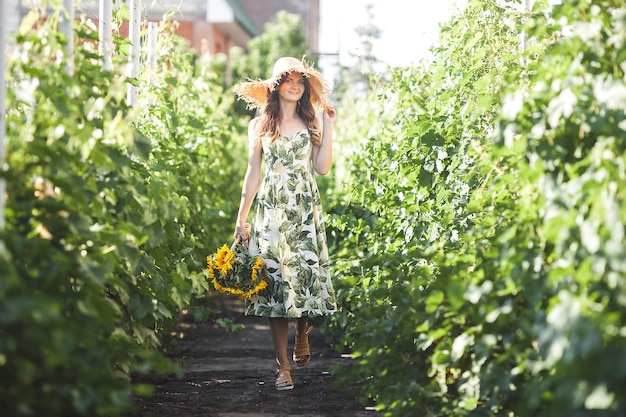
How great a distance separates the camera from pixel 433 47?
6805 mm

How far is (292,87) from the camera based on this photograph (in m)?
6.00

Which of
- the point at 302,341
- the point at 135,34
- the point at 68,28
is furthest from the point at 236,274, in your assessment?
the point at 68,28

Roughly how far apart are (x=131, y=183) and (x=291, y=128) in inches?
80.8

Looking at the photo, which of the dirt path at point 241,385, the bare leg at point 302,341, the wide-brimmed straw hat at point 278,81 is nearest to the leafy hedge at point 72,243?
the dirt path at point 241,385

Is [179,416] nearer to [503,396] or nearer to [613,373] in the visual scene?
[503,396]

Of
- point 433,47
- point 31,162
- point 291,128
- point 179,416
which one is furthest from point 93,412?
point 433,47

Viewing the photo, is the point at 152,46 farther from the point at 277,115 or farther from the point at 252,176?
the point at 252,176

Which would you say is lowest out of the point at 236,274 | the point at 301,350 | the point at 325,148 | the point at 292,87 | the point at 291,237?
the point at 301,350

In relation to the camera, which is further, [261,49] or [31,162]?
[261,49]

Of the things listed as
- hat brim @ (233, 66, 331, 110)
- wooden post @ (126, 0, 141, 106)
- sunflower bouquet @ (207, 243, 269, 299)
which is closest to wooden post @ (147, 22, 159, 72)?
wooden post @ (126, 0, 141, 106)

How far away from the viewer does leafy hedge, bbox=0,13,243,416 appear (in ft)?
9.68

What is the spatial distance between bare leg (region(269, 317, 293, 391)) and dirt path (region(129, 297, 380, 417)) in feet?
0.21

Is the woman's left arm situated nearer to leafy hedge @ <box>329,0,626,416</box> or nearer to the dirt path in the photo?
leafy hedge @ <box>329,0,626,416</box>

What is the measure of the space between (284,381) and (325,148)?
138cm
